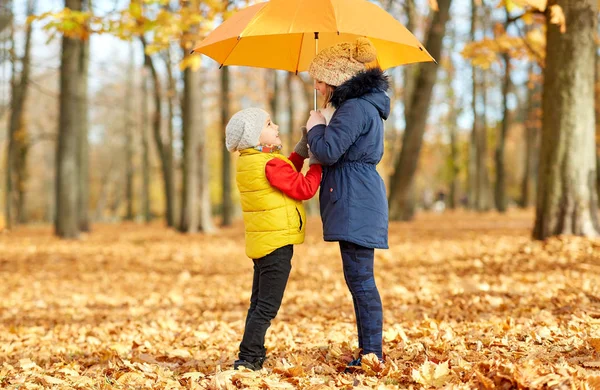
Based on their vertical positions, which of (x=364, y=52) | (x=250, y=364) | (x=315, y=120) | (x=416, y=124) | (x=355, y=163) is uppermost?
(x=416, y=124)

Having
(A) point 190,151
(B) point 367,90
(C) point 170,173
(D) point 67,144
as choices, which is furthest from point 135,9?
(C) point 170,173

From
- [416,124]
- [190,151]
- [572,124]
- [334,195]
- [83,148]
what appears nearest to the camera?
[334,195]

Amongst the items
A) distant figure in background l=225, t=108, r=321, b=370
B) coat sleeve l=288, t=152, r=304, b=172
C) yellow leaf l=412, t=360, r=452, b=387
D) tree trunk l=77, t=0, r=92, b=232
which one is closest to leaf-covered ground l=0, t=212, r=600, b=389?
yellow leaf l=412, t=360, r=452, b=387

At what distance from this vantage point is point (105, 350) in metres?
5.11

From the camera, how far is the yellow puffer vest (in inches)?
151

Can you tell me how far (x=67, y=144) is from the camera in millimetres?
14266

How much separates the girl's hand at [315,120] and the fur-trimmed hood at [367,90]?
11 cm

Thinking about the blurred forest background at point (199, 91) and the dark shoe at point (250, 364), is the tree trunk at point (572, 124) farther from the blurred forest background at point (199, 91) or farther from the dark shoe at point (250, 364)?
the dark shoe at point (250, 364)

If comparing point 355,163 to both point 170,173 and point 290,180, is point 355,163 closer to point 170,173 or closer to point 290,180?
point 290,180

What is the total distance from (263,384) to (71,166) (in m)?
11.7

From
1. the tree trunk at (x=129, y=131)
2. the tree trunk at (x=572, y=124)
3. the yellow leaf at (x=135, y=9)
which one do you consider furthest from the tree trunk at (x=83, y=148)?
the tree trunk at (x=572, y=124)

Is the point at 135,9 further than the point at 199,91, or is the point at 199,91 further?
the point at 199,91

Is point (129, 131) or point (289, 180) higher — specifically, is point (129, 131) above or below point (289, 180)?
above

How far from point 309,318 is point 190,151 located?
1033cm
